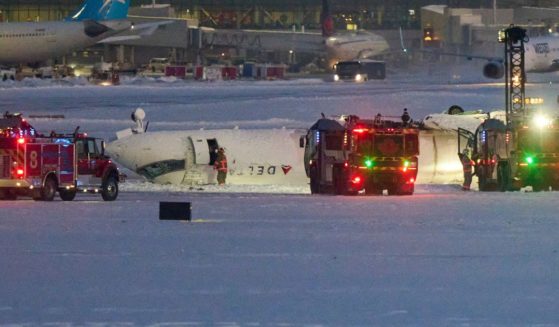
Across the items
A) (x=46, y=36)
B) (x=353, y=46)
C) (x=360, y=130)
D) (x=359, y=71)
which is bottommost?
(x=360, y=130)

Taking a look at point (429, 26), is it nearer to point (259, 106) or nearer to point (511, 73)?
point (259, 106)

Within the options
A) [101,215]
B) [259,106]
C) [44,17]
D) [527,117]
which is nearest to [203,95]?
[259,106]

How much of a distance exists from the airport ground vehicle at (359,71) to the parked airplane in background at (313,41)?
1678 centimetres

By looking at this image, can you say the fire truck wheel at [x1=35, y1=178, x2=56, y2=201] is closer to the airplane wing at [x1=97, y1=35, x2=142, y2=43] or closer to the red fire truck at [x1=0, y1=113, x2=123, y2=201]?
the red fire truck at [x1=0, y1=113, x2=123, y2=201]

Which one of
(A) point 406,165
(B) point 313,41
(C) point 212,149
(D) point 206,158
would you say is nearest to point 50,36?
(B) point 313,41

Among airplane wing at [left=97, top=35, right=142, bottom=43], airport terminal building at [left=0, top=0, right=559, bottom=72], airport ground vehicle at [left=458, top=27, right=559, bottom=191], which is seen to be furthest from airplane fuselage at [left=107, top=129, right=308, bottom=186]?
airport terminal building at [left=0, top=0, right=559, bottom=72]

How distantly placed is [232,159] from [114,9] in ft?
214

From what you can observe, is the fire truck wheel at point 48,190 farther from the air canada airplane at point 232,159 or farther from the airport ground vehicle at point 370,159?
the air canada airplane at point 232,159

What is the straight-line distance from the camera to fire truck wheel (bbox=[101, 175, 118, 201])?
104 ft

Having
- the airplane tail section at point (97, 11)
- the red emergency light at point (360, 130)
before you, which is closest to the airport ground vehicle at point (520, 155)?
the red emergency light at point (360, 130)

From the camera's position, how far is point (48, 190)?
3038 centimetres

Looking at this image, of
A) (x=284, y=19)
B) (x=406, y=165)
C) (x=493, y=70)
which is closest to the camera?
(x=406, y=165)

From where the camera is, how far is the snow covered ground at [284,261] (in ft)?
45.5

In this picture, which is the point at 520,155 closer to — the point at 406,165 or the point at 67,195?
the point at 406,165
